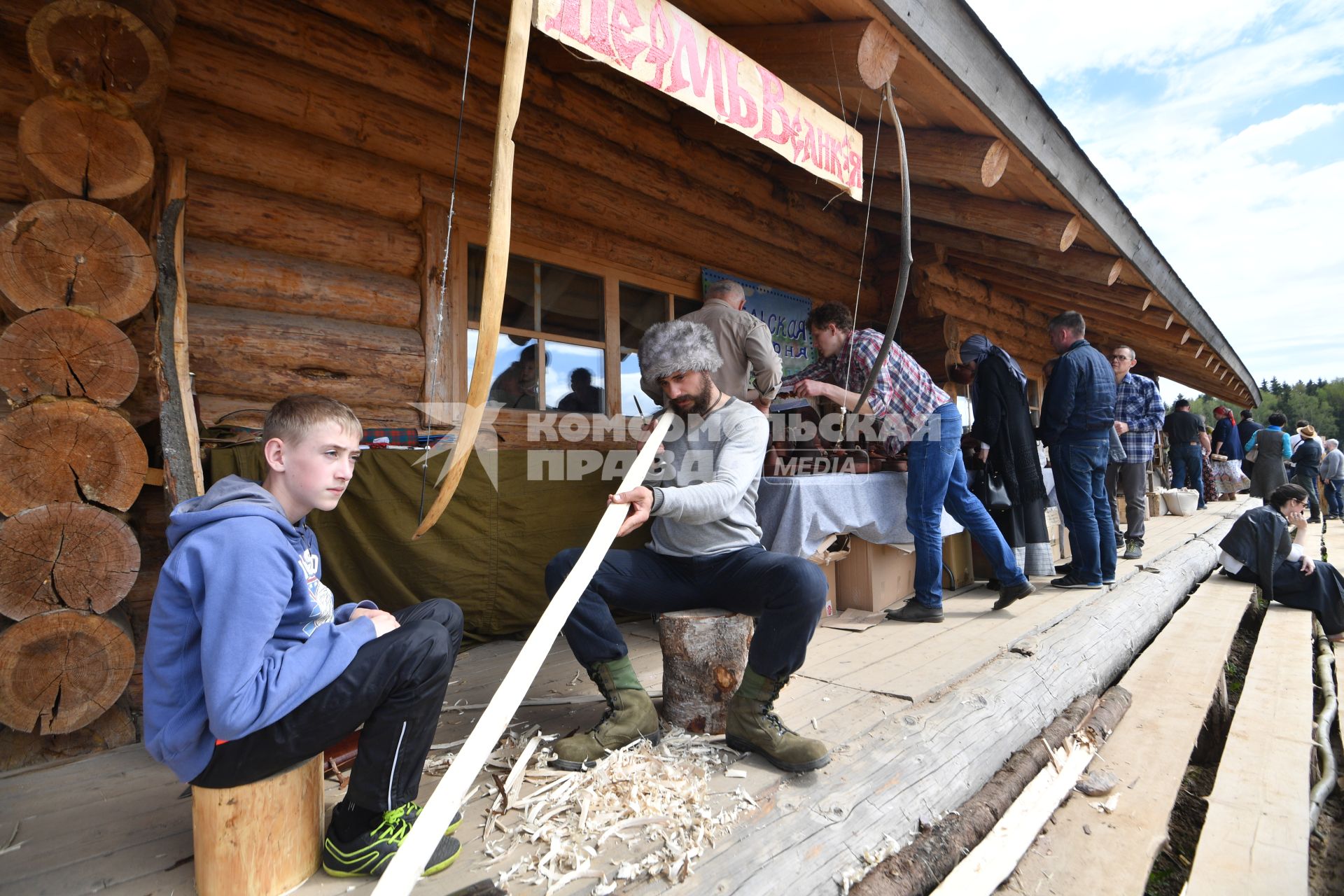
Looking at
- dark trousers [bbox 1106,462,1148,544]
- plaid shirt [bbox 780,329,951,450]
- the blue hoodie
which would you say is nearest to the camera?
the blue hoodie

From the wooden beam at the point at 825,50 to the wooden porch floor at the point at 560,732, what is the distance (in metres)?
2.36

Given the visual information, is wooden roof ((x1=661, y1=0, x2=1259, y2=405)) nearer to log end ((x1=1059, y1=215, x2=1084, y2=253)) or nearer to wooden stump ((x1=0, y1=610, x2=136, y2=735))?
log end ((x1=1059, y1=215, x2=1084, y2=253))

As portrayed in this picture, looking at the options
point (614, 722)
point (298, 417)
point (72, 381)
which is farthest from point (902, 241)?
point (72, 381)

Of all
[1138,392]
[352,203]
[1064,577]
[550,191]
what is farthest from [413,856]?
[1138,392]

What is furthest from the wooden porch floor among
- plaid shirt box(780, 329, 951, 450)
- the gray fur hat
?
the gray fur hat

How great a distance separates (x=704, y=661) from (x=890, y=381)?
1.99 metres

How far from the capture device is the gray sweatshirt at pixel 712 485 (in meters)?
2.13

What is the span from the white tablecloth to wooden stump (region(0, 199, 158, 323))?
2.67 meters

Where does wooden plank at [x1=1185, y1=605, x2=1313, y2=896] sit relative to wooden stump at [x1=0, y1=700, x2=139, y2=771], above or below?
below

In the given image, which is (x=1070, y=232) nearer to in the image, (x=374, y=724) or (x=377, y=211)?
(x=377, y=211)

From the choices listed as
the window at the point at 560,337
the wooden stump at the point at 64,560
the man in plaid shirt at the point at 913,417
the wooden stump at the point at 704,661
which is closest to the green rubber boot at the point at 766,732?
the wooden stump at the point at 704,661

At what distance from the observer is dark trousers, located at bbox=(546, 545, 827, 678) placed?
6.61ft

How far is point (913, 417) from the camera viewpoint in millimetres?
3641

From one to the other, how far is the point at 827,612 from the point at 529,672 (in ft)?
8.78
